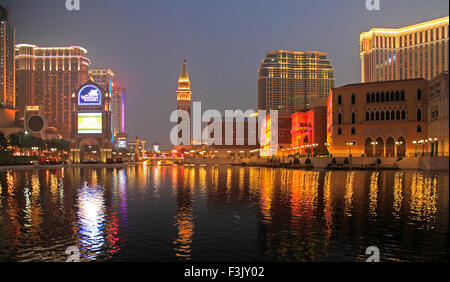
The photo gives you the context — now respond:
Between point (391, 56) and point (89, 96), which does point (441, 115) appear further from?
point (391, 56)

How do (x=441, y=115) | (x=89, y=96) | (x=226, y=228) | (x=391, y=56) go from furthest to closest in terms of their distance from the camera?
(x=391, y=56)
(x=89, y=96)
(x=441, y=115)
(x=226, y=228)

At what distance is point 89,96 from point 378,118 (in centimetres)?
10190

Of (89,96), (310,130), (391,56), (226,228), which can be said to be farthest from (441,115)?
(391,56)

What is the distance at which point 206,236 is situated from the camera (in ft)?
59.2

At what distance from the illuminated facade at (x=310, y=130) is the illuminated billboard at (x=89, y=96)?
75.0 meters

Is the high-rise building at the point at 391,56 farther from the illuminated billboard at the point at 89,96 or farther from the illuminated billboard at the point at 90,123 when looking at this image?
the illuminated billboard at the point at 90,123

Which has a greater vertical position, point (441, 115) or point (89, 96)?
point (89, 96)

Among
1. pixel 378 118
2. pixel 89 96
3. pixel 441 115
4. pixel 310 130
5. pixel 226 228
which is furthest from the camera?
pixel 89 96

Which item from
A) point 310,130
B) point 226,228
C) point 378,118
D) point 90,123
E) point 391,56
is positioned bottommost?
point 226,228

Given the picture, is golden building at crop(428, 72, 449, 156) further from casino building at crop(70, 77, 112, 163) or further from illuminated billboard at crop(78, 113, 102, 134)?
illuminated billboard at crop(78, 113, 102, 134)

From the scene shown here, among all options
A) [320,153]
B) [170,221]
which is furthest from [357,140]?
[170,221]

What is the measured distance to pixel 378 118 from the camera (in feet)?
311

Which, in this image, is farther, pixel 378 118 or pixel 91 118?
pixel 91 118
